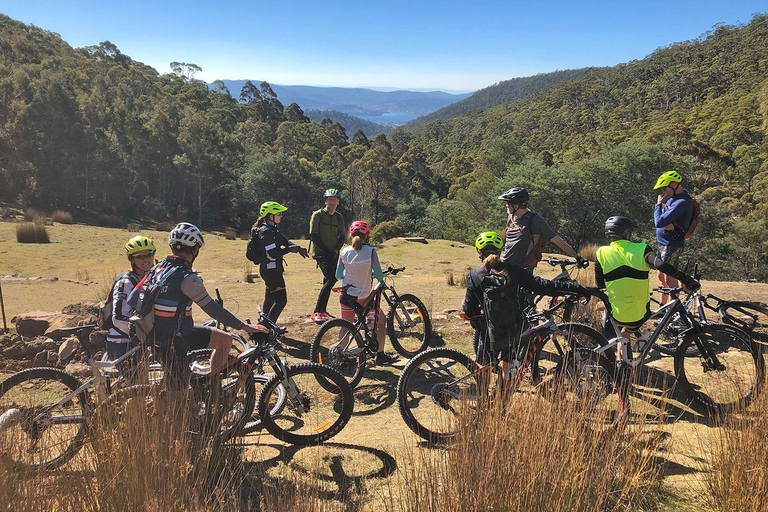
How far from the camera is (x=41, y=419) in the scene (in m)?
3.01

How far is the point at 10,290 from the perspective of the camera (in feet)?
31.4

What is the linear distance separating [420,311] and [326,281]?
55.0 inches

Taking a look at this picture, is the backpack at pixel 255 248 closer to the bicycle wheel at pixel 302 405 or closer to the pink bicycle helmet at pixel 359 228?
the pink bicycle helmet at pixel 359 228

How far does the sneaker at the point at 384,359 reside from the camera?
A: 17.4ft

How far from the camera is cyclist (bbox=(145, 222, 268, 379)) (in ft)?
10.7

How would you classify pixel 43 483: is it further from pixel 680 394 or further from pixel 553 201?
pixel 553 201

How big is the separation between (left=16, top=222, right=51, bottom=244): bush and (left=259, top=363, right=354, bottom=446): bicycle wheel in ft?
60.0

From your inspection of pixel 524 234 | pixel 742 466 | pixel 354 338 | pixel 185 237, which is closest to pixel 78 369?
pixel 185 237

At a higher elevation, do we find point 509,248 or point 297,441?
point 509,248

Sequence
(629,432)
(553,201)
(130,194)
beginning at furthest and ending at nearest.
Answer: (130,194) → (553,201) → (629,432)

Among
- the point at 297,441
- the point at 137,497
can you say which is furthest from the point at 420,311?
the point at 137,497

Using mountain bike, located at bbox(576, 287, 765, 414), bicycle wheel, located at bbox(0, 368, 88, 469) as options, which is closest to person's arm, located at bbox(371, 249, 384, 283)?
mountain bike, located at bbox(576, 287, 765, 414)

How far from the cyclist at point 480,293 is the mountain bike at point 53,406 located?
2.64m

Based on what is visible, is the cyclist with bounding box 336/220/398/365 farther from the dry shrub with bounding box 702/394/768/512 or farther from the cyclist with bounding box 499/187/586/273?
the dry shrub with bounding box 702/394/768/512
